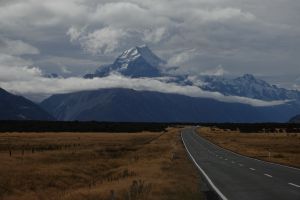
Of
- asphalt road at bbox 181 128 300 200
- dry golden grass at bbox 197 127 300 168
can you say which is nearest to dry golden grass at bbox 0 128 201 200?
asphalt road at bbox 181 128 300 200

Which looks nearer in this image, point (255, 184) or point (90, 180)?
point (255, 184)

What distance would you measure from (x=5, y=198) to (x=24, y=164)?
1590 cm

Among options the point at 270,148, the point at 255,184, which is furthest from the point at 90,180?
the point at 270,148

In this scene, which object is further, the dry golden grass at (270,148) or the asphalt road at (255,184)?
the dry golden grass at (270,148)

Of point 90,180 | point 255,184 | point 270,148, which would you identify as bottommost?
point 90,180

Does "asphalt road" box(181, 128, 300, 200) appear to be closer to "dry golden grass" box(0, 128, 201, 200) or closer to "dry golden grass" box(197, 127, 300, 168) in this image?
"dry golden grass" box(0, 128, 201, 200)

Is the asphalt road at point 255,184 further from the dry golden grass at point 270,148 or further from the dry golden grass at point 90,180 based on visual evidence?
the dry golden grass at point 270,148

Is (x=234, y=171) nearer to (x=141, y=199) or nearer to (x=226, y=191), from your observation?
(x=226, y=191)

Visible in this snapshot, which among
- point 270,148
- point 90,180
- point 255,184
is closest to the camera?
point 255,184

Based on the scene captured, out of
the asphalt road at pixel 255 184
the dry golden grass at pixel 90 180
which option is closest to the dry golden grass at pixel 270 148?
the asphalt road at pixel 255 184

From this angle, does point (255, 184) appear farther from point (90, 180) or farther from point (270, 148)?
point (270, 148)

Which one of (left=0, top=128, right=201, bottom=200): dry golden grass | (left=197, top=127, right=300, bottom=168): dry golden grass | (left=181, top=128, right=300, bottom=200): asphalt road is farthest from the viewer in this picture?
(left=197, top=127, right=300, bottom=168): dry golden grass

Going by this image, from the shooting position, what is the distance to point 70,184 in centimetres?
3603

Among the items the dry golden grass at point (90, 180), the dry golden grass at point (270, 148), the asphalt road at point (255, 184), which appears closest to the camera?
the asphalt road at point (255, 184)
